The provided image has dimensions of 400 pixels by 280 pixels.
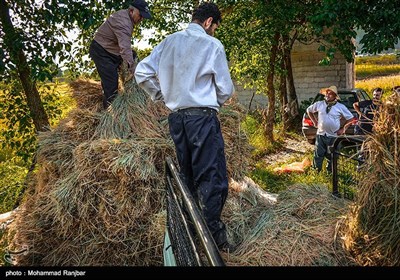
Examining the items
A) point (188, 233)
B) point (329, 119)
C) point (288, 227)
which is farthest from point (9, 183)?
point (188, 233)

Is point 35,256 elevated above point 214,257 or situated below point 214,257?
below

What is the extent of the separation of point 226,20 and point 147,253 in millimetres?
8596

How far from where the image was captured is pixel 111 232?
3.71 m

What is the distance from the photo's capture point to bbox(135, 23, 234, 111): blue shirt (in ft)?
10.0

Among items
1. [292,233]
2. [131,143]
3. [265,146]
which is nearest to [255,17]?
[265,146]

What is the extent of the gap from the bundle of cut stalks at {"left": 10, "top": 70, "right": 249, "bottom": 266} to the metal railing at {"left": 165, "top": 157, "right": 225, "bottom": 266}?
711 mm

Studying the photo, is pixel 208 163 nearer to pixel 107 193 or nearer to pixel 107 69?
pixel 107 193

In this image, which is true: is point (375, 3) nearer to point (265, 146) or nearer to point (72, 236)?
point (265, 146)

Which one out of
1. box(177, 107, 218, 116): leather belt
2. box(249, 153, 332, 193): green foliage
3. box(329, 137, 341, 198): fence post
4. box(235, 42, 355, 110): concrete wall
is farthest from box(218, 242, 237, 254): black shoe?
box(235, 42, 355, 110): concrete wall

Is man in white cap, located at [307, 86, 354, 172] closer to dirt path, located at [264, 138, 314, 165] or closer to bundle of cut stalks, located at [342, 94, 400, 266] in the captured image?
dirt path, located at [264, 138, 314, 165]

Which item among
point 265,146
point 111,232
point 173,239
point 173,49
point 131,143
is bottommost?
Answer: point 265,146

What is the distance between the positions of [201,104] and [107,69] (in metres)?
2.19

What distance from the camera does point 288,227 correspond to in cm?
335

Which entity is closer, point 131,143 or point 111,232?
point 111,232
